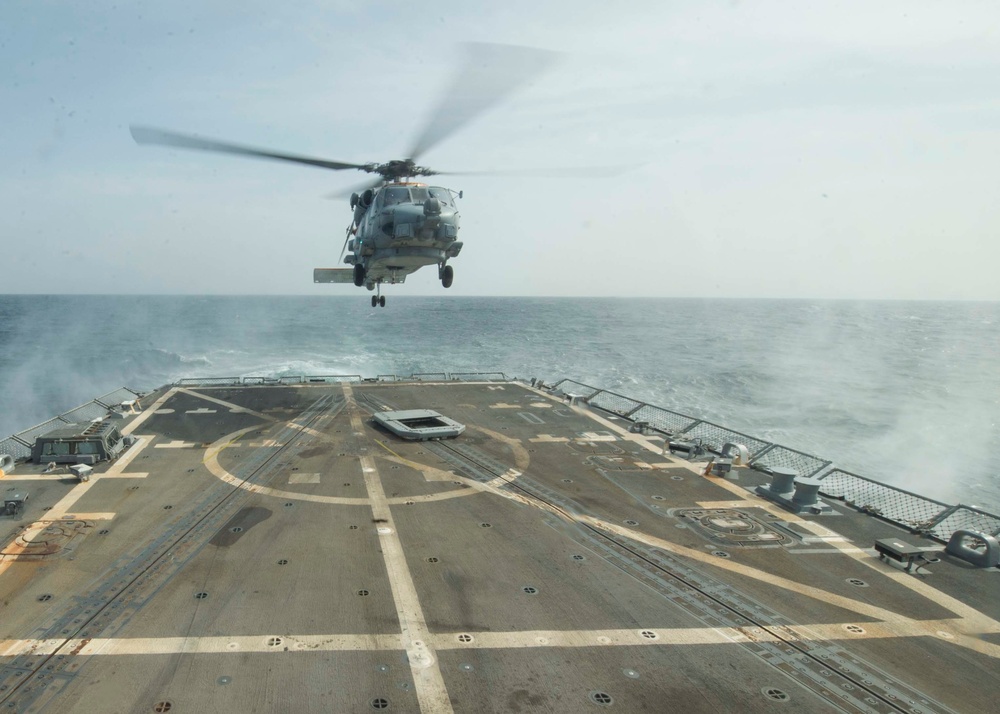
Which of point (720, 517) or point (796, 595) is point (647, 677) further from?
point (720, 517)

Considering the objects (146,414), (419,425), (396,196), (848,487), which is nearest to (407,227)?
(396,196)

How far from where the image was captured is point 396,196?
23172mm

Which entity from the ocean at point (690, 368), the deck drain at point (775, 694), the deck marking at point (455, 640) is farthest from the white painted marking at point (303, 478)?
the ocean at point (690, 368)

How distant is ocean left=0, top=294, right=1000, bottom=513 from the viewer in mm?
39438

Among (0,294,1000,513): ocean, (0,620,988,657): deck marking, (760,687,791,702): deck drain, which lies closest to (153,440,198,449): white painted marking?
(0,620,988,657): deck marking

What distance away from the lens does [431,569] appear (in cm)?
1165

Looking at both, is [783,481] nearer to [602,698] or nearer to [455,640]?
[602,698]

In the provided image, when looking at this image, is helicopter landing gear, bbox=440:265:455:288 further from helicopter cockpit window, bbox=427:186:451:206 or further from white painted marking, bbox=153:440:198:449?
white painted marking, bbox=153:440:198:449

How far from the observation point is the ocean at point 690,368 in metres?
39.4

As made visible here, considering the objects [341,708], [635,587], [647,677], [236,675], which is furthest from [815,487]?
[236,675]

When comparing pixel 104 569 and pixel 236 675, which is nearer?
pixel 236 675

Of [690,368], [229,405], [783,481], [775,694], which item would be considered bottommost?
[775,694]

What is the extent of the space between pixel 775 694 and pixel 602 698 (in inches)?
98.5

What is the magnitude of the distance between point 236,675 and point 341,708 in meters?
1.77
